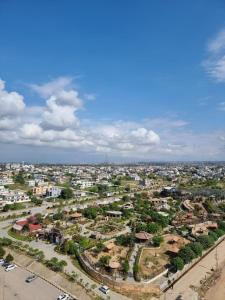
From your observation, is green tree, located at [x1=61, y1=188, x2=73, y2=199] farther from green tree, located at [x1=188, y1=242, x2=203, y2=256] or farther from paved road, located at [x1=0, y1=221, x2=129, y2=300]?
green tree, located at [x1=188, y1=242, x2=203, y2=256]

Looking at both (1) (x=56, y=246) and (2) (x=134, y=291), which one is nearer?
(2) (x=134, y=291)

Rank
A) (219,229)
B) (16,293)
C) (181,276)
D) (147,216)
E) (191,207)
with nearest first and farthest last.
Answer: (16,293), (181,276), (219,229), (147,216), (191,207)

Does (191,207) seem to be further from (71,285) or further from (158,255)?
(71,285)

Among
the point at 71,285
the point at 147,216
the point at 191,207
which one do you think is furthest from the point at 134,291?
Answer: the point at 191,207

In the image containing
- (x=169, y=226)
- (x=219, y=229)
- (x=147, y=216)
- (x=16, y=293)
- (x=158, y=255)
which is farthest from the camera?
(x=147, y=216)

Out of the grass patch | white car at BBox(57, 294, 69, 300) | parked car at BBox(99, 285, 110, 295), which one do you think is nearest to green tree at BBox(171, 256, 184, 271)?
parked car at BBox(99, 285, 110, 295)

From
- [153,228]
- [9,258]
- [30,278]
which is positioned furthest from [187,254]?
[9,258]

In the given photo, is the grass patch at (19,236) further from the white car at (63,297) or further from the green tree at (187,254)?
the green tree at (187,254)
